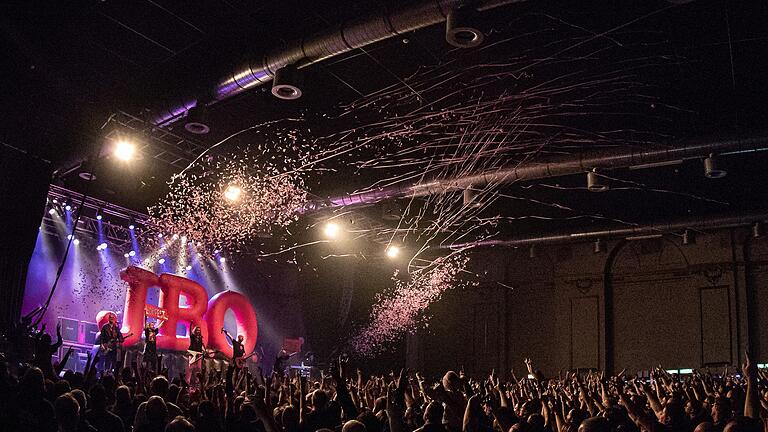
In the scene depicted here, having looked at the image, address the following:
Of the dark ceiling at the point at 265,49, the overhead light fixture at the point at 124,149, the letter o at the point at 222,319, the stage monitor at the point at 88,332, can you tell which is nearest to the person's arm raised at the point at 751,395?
the dark ceiling at the point at 265,49

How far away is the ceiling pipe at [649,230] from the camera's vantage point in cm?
1387

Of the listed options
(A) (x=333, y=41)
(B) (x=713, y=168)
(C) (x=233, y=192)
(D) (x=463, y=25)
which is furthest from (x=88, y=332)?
(B) (x=713, y=168)

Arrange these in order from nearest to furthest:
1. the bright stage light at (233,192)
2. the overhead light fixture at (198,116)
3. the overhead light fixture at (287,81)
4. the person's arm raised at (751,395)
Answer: the person's arm raised at (751,395)
the overhead light fixture at (287,81)
the overhead light fixture at (198,116)
the bright stage light at (233,192)

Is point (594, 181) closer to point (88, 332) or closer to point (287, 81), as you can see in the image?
point (287, 81)

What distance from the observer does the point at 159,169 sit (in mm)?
13539

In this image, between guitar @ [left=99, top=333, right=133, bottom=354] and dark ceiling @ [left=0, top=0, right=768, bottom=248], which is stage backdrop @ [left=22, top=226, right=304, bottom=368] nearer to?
guitar @ [left=99, top=333, right=133, bottom=354]

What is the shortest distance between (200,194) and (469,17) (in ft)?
29.2

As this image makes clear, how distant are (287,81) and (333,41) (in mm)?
747

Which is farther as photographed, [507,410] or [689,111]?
[689,111]

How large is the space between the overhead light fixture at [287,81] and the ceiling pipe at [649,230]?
7821 millimetres

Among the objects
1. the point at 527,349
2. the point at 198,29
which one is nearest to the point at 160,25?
the point at 198,29

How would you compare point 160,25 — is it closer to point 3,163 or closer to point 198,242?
point 3,163

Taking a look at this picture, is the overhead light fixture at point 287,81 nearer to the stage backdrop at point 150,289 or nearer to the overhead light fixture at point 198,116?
the overhead light fixture at point 198,116

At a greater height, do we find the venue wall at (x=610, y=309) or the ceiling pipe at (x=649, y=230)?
the ceiling pipe at (x=649, y=230)
